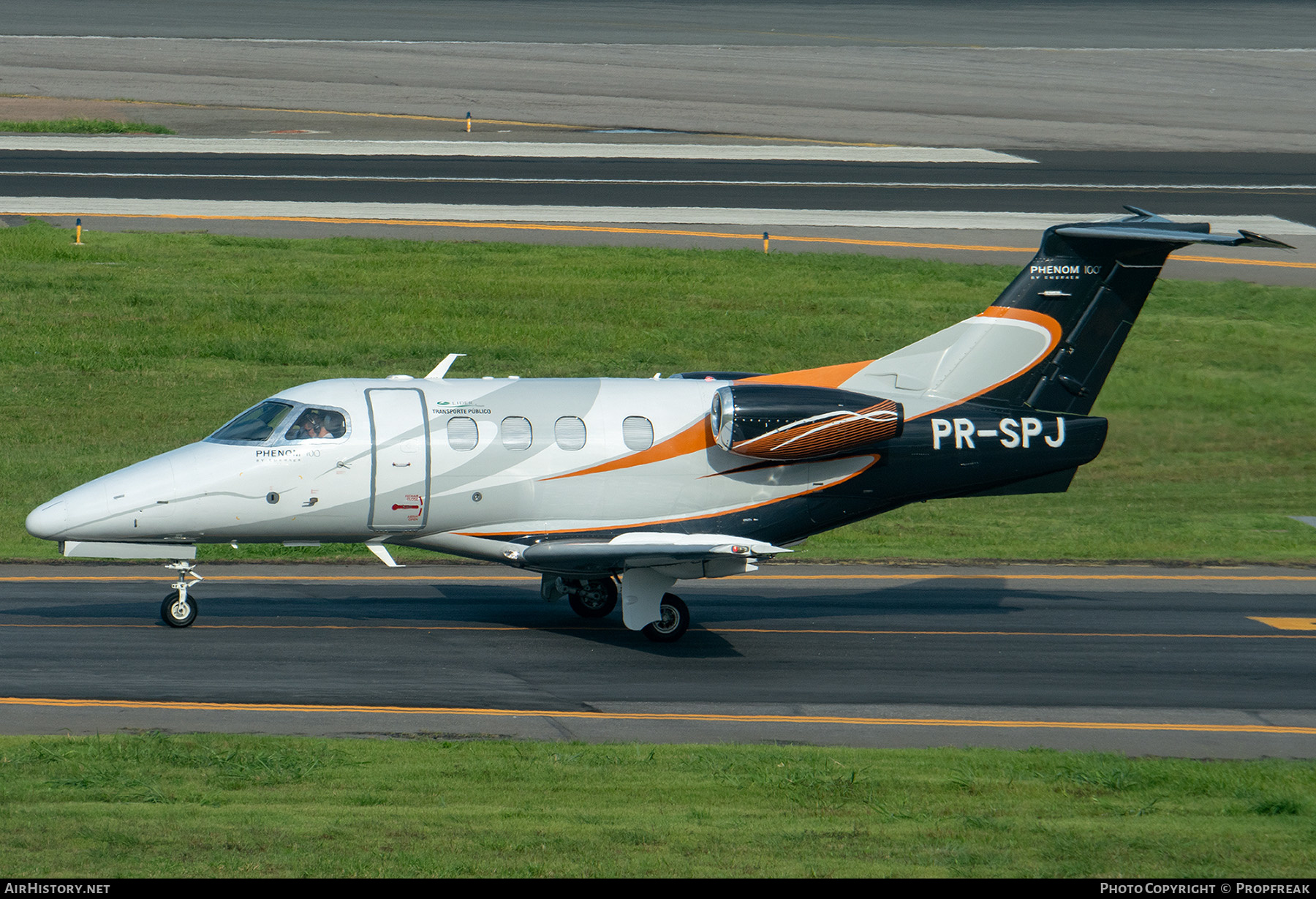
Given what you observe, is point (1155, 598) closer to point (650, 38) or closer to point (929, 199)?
point (929, 199)

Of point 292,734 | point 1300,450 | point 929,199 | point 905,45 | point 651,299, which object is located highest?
point 905,45

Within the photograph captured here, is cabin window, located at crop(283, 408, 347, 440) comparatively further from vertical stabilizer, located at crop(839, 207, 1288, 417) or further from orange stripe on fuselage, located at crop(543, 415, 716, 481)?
vertical stabilizer, located at crop(839, 207, 1288, 417)

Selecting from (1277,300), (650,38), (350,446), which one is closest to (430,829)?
(350,446)

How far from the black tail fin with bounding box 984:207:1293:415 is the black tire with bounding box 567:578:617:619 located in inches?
253

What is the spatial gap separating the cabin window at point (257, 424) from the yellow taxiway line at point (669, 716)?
13.6ft

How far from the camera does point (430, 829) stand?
1154cm

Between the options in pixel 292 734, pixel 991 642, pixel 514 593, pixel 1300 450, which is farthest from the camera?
pixel 1300 450

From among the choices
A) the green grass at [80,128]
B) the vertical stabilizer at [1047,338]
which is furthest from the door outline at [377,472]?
the green grass at [80,128]

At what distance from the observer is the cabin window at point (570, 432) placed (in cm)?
1989

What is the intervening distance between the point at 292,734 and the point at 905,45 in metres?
79.5

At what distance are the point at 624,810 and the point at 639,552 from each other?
662 cm

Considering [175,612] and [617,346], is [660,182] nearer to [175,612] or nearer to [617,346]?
[617,346]

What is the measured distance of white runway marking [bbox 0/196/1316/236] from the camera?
4328cm

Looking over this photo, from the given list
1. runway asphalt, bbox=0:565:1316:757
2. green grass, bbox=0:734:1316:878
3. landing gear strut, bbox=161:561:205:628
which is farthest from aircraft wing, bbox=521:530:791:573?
landing gear strut, bbox=161:561:205:628
